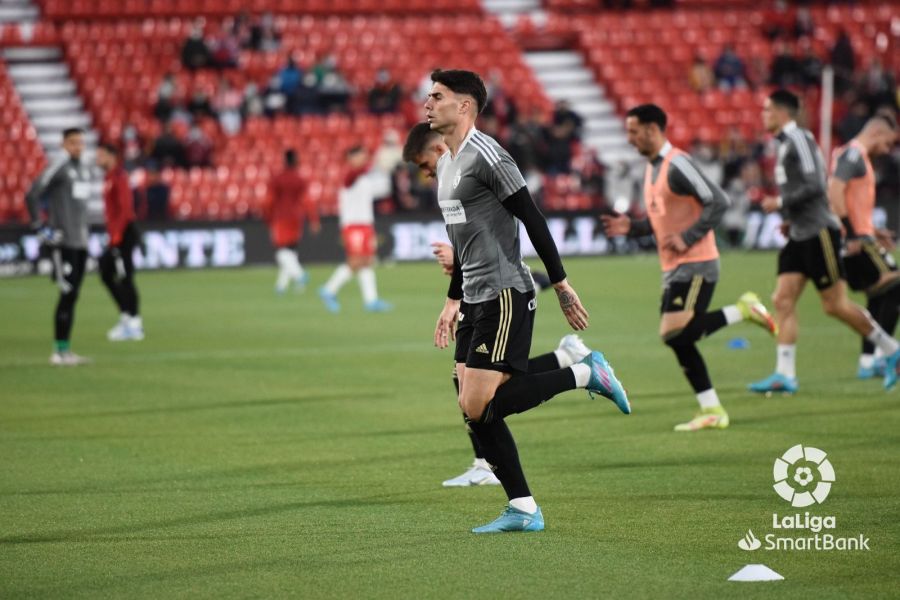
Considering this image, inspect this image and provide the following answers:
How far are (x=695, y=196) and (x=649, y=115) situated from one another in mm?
669

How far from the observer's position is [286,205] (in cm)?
2486

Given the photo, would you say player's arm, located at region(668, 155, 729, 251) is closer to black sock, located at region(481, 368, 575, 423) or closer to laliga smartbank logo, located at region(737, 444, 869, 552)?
laliga smartbank logo, located at region(737, 444, 869, 552)

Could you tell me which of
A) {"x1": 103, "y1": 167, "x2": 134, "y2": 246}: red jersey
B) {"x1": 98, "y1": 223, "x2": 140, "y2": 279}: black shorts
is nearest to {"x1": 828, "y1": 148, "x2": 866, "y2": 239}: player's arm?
{"x1": 98, "y1": 223, "x2": 140, "y2": 279}: black shorts

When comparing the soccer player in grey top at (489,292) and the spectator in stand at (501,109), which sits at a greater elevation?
the spectator in stand at (501,109)

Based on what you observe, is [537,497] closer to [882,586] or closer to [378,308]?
[882,586]

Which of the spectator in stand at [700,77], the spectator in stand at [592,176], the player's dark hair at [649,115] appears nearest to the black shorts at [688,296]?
the player's dark hair at [649,115]

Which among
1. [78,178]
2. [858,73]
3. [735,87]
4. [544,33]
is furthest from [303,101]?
[78,178]

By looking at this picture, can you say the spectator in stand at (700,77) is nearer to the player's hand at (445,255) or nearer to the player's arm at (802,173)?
the player's arm at (802,173)

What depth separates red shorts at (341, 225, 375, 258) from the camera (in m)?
21.3

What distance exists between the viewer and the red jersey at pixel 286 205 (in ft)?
80.7

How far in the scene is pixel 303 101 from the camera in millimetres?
33906

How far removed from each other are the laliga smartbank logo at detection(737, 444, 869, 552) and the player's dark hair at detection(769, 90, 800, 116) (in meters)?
3.42

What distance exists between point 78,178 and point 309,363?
126 inches

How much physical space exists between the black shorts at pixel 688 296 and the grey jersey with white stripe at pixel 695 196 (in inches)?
1.6
